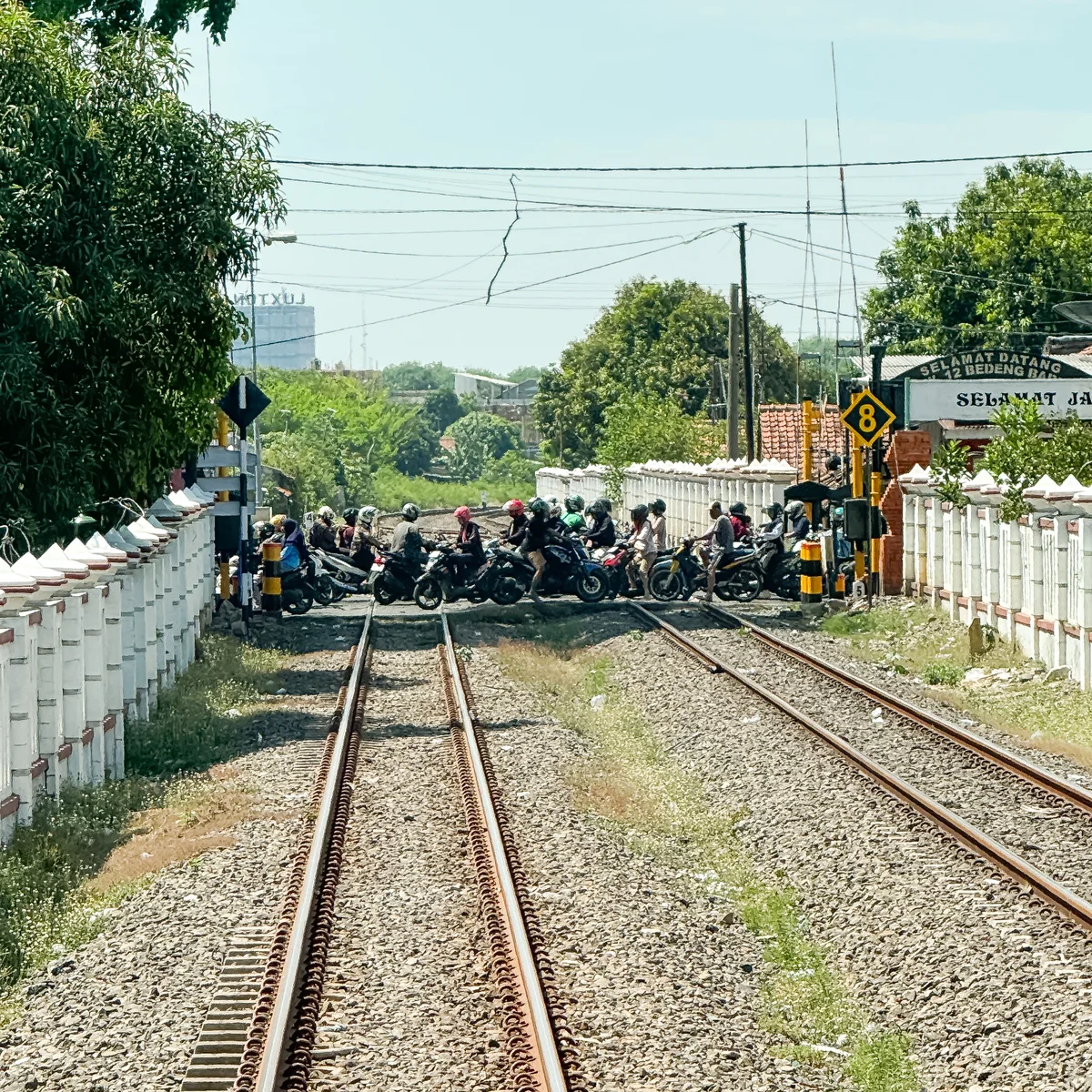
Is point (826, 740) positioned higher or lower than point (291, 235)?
lower

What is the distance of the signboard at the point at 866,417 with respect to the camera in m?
26.7

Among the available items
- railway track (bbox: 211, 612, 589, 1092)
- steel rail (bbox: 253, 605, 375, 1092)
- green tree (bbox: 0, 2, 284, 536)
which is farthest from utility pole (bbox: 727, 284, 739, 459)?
railway track (bbox: 211, 612, 589, 1092)

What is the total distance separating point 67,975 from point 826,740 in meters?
8.38

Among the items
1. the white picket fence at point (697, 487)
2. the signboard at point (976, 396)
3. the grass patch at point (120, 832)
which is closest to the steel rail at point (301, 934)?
the grass patch at point (120, 832)

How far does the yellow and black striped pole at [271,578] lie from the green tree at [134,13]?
8.13 m

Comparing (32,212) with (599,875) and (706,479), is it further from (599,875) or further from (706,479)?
(706,479)

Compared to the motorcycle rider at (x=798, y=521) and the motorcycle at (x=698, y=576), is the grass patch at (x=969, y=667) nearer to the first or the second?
the motorcycle at (x=698, y=576)

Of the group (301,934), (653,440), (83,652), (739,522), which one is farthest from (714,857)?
(653,440)

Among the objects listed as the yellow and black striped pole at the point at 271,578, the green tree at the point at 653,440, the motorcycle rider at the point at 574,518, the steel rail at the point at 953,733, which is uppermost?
the green tree at the point at 653,440

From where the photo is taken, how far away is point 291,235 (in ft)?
134

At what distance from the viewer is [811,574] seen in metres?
28.5

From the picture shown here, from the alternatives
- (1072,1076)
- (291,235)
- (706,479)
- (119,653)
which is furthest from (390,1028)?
(706,479)

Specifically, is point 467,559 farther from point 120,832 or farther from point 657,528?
point 120,832

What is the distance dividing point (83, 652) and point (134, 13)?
16.0m
